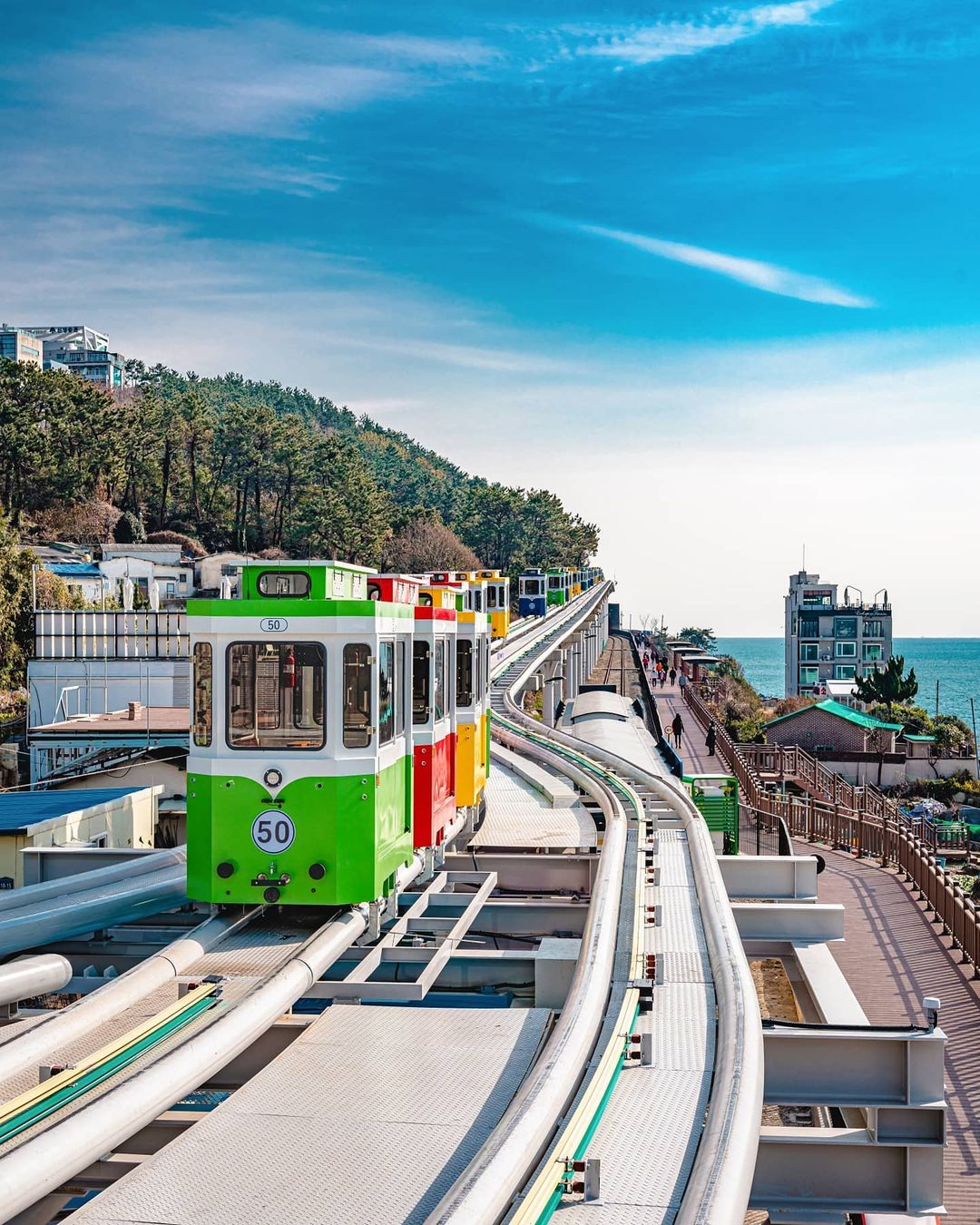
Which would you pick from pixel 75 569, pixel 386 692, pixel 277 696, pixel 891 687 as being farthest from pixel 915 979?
pixel 891 687

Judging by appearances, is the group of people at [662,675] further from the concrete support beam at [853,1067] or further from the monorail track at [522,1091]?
the concrete support beam at [853,1067]

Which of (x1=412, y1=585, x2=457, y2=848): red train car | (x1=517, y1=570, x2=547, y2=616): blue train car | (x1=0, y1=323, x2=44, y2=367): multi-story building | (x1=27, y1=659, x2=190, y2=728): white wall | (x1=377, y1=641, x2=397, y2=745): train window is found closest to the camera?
(x1=377, y1=641, x2=397, y2=745): train window

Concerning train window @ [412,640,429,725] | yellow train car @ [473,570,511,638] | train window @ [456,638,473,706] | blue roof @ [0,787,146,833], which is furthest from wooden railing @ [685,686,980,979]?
blue roof @ [0,787,146,833]

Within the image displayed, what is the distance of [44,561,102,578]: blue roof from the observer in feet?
169

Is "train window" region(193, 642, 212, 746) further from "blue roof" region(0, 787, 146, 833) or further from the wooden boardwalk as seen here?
the wooden boardwalk

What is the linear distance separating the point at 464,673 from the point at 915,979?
7.97 metres

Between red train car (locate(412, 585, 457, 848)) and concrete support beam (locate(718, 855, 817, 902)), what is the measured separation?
3564 mm

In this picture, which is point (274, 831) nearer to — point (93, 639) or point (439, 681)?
point (439, 681)

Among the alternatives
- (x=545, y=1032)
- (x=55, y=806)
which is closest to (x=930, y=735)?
(x=55, y=806)

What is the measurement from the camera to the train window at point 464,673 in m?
13.9

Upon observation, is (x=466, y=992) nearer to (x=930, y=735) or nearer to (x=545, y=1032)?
(x=545, y=1032)

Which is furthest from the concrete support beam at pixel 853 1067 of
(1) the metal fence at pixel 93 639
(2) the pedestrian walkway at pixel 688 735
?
(2) the pedestrian walkway at pixel 688 735

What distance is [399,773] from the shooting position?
10.1 meters

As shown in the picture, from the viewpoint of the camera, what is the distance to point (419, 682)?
11.4 meters
